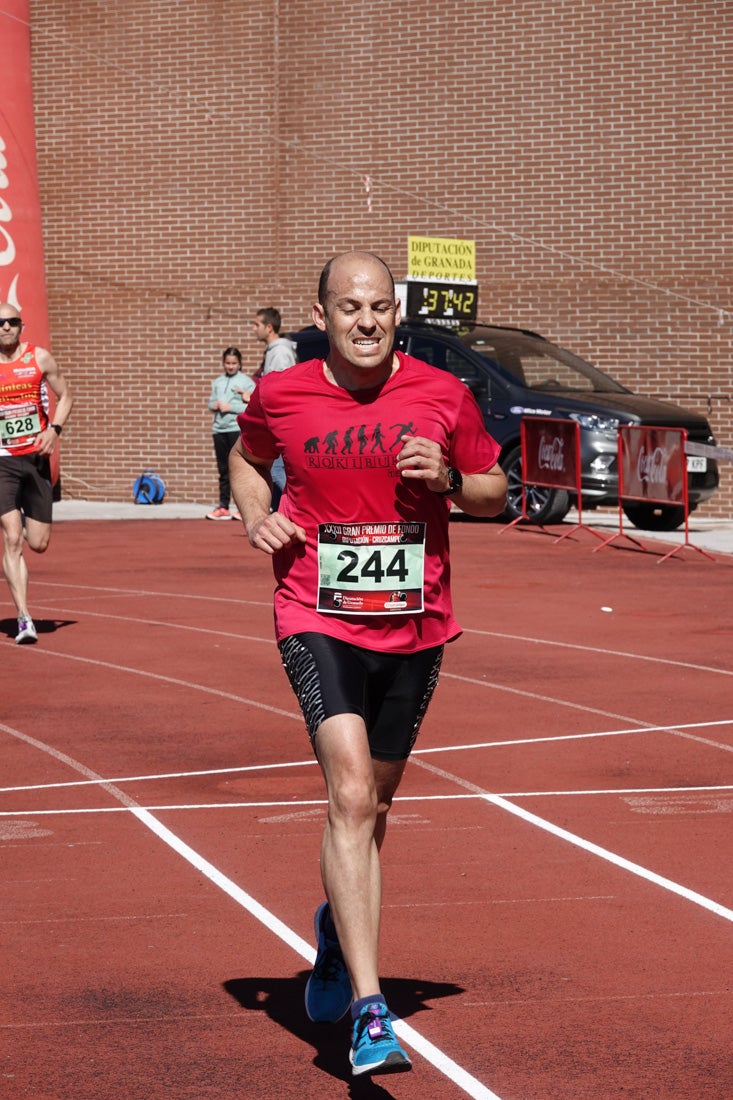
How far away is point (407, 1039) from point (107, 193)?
22.7 m

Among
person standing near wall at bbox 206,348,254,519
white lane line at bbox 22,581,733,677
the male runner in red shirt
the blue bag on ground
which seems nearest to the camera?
the male runner in red shirt

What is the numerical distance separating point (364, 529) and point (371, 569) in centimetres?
12

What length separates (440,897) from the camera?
6.18 metres

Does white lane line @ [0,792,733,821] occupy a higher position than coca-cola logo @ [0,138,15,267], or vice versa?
coca-cola logo @ [0,138,15,267]

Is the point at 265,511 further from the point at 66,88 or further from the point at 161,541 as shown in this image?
the point at 66,88

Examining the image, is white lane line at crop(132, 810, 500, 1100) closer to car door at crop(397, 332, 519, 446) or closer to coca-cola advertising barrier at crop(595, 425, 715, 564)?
coca-cola advertising barrier at crop(595, 425, 715, 564)

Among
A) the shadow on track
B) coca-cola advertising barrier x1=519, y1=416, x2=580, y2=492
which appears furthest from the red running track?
coca-cola advertising barrier x1=519, y1=416, x2=580, y2=492

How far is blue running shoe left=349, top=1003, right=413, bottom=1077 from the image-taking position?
4.19 metres

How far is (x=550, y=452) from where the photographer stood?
19375mm

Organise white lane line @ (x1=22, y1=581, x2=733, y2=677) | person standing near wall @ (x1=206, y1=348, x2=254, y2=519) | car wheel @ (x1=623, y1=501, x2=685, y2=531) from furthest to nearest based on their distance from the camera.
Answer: person standing near wall @ (x1=206, y1=348, x2=254, y2=519) → car wheel @ (x1=623, y1=501, x2=685, y2=531) → white lane line @ (x1=22, y1=581, x2=733, y2=677)

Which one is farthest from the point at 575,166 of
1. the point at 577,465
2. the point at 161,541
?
the point at 161,541

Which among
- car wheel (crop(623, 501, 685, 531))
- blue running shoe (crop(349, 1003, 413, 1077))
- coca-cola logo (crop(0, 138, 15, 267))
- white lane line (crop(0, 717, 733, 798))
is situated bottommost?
car wheel (crop(623, 501, 685, 531))

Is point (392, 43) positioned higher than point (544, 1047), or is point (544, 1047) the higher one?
point (392, 43)

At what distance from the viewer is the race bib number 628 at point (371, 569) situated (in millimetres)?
4781
